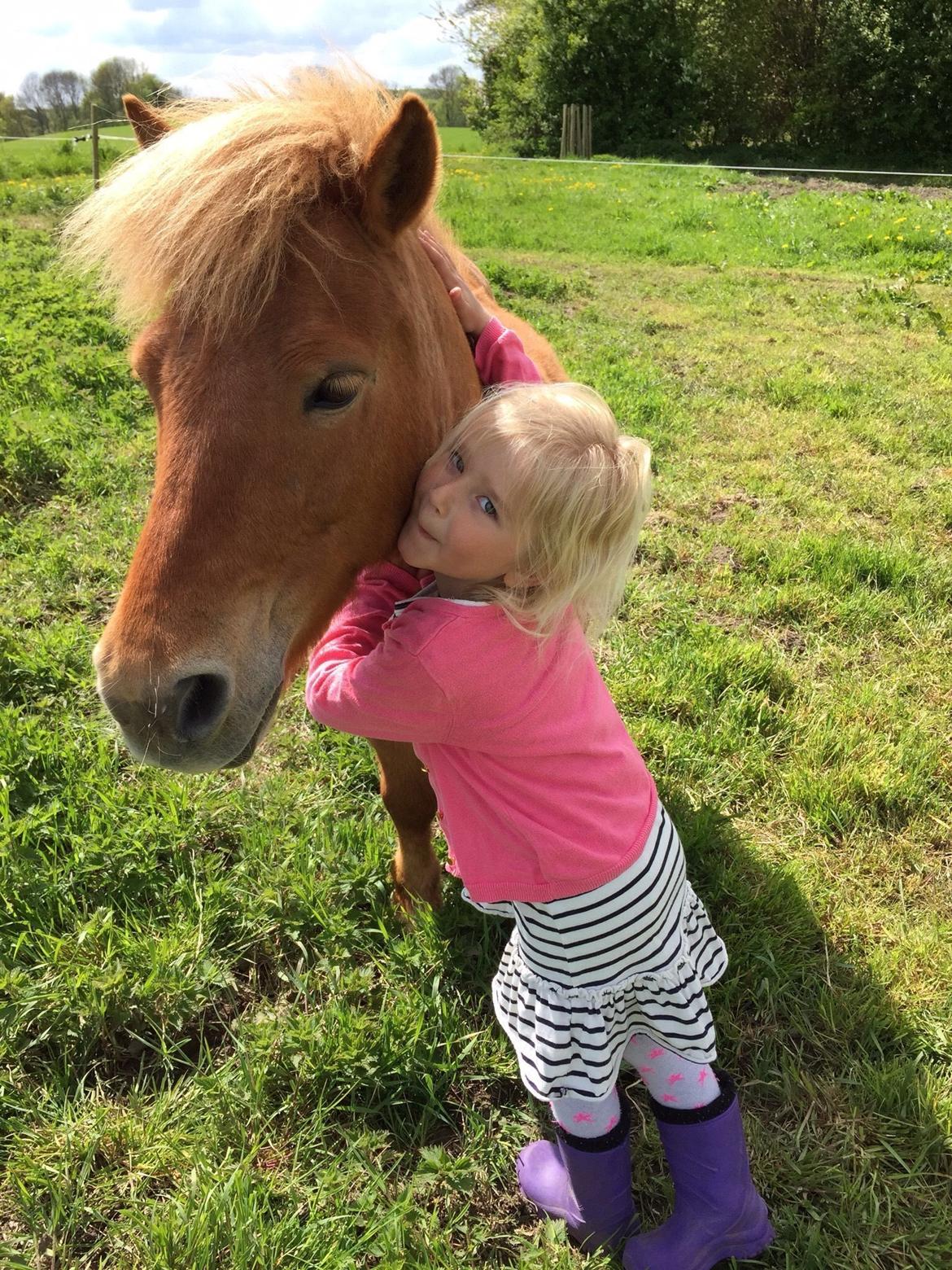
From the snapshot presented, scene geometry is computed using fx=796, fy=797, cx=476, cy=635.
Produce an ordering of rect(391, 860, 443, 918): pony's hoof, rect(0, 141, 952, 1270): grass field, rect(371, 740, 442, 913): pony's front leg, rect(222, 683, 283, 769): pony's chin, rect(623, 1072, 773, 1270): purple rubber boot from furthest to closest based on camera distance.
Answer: rect(391, 860, 443, 918): pony's hoof < rect(371, 740, 442, 913): pony's front leg < rect(0, 141, 952, 1270): grass field < rect(623, 1072, 773, 1270): purple rubber boot < rect(222, 683, 283, 769): pony's chin

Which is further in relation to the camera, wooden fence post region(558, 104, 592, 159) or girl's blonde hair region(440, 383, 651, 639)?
wooden fence post region(558, 104, 592, 159)

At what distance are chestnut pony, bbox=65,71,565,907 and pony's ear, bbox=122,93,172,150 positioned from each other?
0.28m

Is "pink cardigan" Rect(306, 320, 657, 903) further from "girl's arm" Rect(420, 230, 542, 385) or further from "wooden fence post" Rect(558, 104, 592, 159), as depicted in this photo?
"wooden fence post" Rect(558, 104, 592, 159)

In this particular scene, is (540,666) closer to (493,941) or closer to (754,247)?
(493,941)

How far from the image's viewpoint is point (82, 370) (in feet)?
19.6

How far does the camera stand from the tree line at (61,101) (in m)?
22.5

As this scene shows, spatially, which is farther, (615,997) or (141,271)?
(615,997)

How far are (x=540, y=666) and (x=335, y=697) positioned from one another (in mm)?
434

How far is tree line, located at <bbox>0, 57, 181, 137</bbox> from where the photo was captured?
22531mm

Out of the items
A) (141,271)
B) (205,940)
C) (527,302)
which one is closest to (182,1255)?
(205,940)

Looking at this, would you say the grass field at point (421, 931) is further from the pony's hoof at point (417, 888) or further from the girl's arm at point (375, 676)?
the girl's arm at point (375, 676)

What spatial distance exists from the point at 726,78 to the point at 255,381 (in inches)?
1238

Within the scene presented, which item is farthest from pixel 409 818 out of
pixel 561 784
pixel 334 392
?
pixel 334 392

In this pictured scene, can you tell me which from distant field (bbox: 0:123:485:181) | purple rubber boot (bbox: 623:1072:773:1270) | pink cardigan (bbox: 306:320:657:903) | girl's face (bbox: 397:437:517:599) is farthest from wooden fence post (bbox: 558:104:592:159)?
purple rubber boot (bbox: 623:1072:773:1270)
